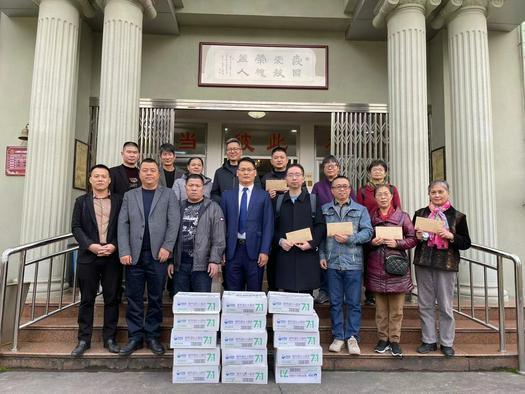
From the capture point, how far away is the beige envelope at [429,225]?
368 centimetres

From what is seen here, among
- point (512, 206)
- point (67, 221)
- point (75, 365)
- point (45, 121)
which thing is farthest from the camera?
point (512, 206)

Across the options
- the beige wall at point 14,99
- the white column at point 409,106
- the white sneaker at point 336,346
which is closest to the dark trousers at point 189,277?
the white sneaker at point 336,346

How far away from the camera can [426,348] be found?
12.6 ft

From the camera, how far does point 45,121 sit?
521 centimetres

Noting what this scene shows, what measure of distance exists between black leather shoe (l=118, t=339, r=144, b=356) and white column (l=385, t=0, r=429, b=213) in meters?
3.58

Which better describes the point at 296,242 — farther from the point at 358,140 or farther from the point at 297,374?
the point at 358,140

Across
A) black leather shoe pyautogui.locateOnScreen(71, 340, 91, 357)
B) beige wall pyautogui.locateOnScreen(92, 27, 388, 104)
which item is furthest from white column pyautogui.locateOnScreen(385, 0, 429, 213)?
black leather shoe pyautogui.locateOnScreen(71, 340, 91, 357)

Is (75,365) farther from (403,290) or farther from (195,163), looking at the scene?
(403,290)

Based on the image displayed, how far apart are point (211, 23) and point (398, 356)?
5639mm

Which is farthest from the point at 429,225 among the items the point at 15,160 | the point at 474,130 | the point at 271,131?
the point at 15,160

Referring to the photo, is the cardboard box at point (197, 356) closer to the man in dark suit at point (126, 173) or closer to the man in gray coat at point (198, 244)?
the man in gray coat at point (198, 244)

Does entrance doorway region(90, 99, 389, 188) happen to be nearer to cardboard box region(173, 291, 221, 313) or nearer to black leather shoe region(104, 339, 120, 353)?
black leather shoe region(104, 339, 120, 353)

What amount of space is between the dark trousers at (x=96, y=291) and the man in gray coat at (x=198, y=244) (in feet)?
1.75

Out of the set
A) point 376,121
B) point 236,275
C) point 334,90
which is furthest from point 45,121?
point 376,121
